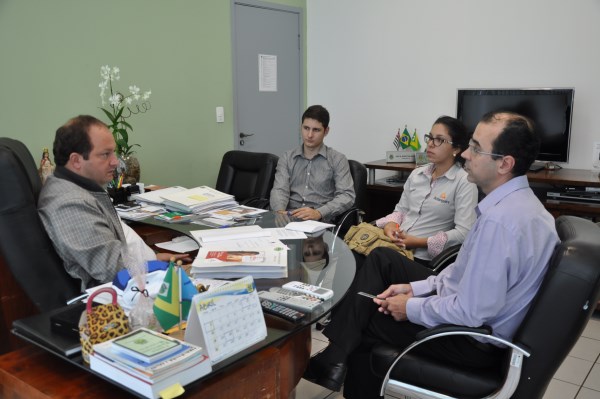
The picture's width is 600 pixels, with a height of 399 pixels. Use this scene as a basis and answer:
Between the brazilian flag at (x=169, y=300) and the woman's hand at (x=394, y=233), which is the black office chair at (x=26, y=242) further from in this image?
the woman's hand at (x=394, y=233)

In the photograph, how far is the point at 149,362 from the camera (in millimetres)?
1093

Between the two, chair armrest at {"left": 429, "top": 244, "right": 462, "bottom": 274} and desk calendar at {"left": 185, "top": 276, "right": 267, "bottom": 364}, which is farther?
chair armrest at {"left": 429, "top": 244, "right": 462, "bottom": 274}

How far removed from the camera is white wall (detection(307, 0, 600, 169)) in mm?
3922

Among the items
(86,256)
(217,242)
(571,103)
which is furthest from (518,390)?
(571,103)

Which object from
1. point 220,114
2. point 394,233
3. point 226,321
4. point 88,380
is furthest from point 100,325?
point 220,114

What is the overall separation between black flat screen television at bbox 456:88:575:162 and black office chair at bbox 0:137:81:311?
3232 millimetres

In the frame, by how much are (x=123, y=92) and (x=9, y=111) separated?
79 cm

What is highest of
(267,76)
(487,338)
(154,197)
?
(267,76)

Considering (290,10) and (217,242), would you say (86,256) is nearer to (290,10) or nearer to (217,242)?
(217,242)

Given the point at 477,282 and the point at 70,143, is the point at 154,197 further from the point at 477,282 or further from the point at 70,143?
the point at 477,282

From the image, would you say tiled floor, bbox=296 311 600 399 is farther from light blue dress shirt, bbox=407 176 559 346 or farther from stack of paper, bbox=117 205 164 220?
stack of paper, bbox=117 205 164 220

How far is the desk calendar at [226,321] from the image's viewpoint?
1.22 meters

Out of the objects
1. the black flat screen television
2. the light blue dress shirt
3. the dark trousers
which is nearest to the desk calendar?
the dark trousers

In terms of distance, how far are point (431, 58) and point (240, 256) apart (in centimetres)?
336
